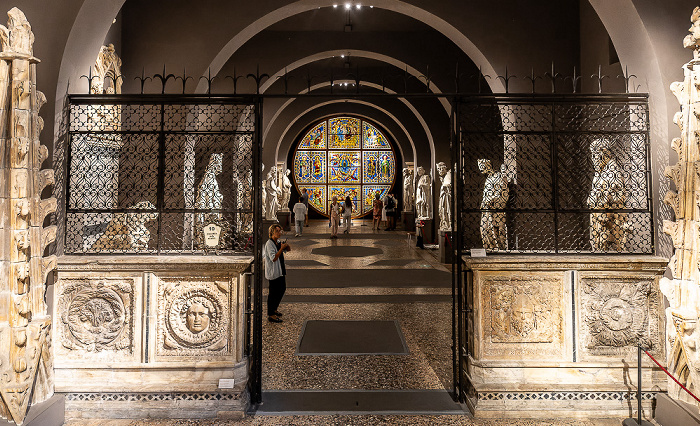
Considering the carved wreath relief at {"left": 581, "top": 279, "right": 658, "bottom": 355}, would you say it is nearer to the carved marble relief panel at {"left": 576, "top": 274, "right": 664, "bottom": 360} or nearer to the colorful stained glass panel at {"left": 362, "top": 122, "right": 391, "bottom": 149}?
the carved marble relief panel at {"left": 576, "top": 274, "right": 664, "bottom": 360}

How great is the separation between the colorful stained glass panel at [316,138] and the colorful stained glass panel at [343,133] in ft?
0.99

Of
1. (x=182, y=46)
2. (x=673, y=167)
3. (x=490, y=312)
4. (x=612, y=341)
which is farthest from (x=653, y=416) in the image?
(x=182, y=46)

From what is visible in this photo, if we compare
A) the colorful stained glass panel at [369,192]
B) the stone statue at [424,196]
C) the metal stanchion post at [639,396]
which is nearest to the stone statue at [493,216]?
the metal stanchion post at [639,396]

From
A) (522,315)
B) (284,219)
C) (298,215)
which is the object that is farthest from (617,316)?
(284,219)

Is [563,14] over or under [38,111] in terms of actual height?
over

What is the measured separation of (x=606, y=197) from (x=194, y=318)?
3520mm

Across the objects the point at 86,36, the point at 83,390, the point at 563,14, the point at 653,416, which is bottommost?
the point at 653,416

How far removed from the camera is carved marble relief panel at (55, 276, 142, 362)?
338 centimetres

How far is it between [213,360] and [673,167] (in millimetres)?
3702

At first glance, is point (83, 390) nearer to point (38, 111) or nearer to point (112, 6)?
point (38, 111)

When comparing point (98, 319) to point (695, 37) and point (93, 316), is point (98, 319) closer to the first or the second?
point (93, 316)

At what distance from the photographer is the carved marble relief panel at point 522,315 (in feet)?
11.4

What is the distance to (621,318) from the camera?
11.3ft

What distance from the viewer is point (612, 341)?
11.3 ft
